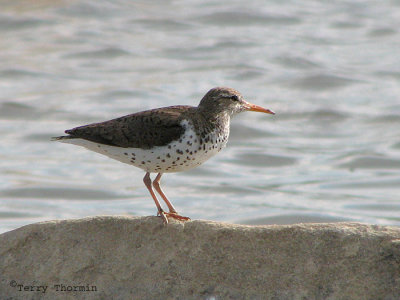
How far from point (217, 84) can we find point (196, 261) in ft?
47.0

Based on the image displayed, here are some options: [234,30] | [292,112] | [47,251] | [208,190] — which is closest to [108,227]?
[47,251]

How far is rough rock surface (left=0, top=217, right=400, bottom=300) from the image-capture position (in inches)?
293

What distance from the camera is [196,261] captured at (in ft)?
25.4

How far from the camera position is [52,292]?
7.84 m

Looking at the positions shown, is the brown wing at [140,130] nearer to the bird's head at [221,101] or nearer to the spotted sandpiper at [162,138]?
the spotted sandpiper at [162,138]

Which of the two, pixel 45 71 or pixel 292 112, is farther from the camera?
pixel 45 71

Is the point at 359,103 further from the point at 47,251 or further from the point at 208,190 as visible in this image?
the point at 47,251

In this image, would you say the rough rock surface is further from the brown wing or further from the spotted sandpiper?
the brown wing

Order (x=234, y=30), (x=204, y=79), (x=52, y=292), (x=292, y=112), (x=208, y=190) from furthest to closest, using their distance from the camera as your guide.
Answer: (x=234, y=30), (x=204, y=79), (x=292, y=112), (x=208, y=190), (x=52, y=292)

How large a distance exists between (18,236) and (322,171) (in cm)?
1020

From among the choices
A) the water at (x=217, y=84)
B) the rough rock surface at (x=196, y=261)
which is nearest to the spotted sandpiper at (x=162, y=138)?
the rough rock surface at (x=196, y=261)

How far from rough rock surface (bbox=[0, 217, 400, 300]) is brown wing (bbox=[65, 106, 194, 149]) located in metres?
1.05

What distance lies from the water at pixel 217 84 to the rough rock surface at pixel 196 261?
266 inches

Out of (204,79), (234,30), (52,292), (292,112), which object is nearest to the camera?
(52,292)
